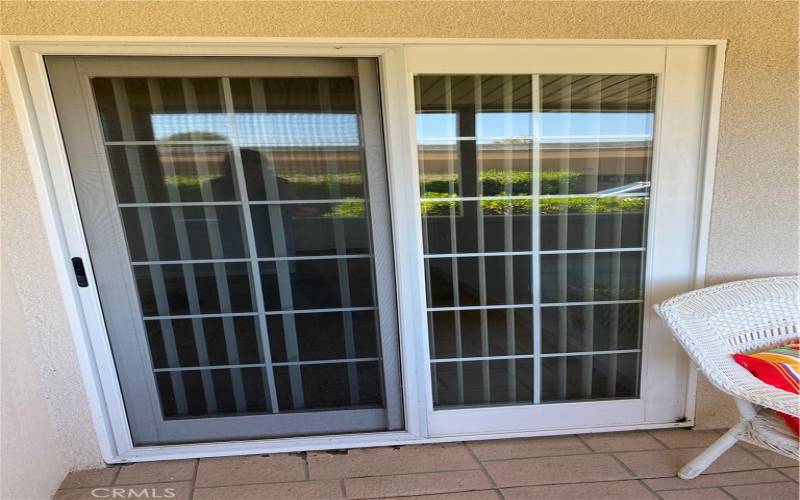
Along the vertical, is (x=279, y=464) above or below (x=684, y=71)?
below

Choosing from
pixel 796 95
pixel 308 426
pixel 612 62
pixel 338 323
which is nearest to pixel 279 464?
pixel 308 426

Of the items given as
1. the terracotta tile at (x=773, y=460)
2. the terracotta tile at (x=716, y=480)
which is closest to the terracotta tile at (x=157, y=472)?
the terracotta tile at (x=716, y=480)

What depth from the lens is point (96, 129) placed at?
4.40ft

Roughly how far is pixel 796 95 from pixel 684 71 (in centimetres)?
48

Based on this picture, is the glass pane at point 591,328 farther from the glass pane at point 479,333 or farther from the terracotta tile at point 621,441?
the terracotta tile at point 621,441

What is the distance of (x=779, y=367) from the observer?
125 centimetres

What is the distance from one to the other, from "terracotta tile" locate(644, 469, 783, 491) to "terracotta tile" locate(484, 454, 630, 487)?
0.12 metres

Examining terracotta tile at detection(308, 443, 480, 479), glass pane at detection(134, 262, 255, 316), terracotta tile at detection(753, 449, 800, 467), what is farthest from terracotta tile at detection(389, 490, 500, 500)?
terracotta tile at detection(753, 449, 800, 467)

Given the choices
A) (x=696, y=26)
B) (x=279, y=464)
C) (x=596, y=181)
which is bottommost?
(x=279, y=464)

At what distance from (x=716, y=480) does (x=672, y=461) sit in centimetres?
15

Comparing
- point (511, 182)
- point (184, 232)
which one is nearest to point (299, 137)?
point (184, 232)

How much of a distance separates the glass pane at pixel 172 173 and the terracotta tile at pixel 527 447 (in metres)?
1.63

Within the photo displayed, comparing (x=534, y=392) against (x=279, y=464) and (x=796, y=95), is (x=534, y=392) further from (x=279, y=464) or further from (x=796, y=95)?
(x=796, y=95)

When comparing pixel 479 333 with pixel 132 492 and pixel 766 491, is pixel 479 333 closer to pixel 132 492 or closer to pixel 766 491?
pixel 766 491
